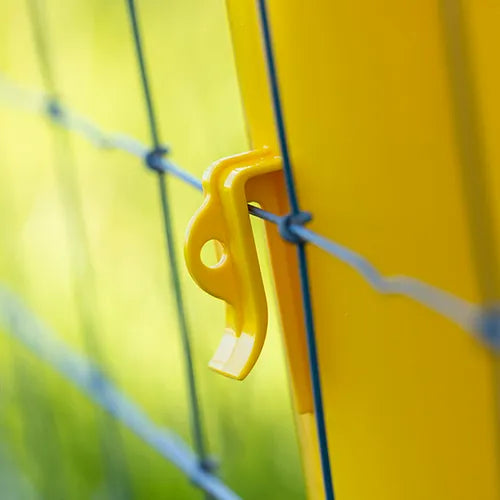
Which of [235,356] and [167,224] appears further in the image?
[167,224]

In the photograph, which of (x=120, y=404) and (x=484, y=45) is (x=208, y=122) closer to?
(x=120, y=404)

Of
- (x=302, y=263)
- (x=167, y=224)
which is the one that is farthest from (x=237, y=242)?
(x=167, y=224)

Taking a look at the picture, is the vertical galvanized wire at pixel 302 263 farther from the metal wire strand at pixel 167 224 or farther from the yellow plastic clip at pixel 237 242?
the metal wire strand at pixel 167 224

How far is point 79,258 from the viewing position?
0.82 metres

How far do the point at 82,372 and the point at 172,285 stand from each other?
0.37ft

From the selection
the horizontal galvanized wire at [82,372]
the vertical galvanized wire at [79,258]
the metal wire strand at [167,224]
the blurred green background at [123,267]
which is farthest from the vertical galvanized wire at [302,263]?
the vertical galvanized wire at [79,258]

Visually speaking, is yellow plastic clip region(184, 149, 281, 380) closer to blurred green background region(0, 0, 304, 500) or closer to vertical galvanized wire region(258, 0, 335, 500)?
vertical galvanized wire region(258, 0, 335, 500)

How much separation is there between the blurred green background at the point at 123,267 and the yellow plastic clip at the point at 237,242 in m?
0.36

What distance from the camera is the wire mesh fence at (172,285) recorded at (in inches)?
10.3

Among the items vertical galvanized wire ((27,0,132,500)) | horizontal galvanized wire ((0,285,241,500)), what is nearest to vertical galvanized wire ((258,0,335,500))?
horizontal galvanized wire ((0,285,241,500))

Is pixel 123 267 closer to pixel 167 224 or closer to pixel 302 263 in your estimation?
pixel 167 224

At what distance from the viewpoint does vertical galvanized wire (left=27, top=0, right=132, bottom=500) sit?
794 millimetres

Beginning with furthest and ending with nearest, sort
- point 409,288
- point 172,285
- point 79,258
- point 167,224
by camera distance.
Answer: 1. point 79,258
2. point 172,285
3. point 167,224
4. point 409,288

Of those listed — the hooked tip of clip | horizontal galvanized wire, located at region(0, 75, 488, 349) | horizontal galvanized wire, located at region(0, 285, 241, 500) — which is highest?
horizontal galvanized wire, located at region(0, 75, 488, 349)
